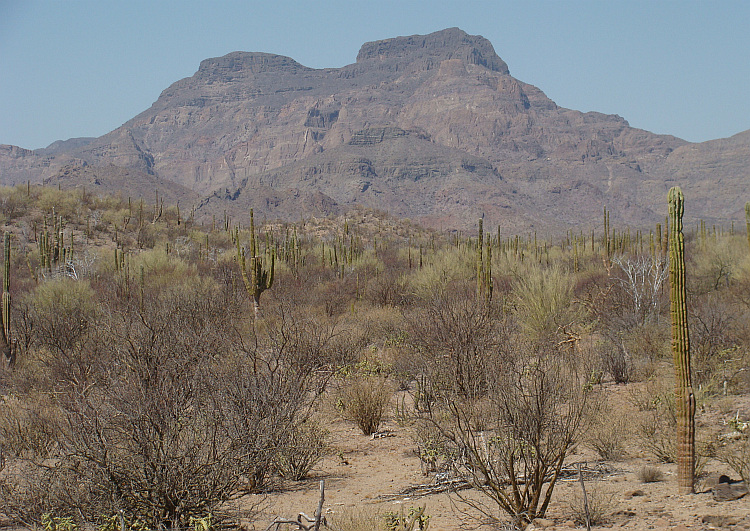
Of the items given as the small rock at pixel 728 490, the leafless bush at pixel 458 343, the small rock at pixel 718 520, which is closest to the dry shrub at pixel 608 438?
the leafless bush at pixel 458 343

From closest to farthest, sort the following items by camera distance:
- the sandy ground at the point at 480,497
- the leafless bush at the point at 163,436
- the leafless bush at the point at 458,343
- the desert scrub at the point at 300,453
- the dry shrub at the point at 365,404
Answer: the leafless bush at the point at 163,436, the sandy ground at the point at 480,497, the desert scrub at the point at 300,453, the leafless bush at the point at 458,343, the dry shrub at the point at 365,404

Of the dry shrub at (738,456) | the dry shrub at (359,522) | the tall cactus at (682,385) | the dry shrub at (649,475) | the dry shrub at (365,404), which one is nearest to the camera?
the dry shrub at (359,522)

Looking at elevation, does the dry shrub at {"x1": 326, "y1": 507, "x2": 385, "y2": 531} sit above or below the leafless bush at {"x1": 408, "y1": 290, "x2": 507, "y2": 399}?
below

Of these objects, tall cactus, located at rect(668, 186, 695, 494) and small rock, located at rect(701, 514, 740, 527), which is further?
tall cactus, located at rect(668, 186, 695, 494)

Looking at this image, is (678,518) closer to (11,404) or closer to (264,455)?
(264,455)

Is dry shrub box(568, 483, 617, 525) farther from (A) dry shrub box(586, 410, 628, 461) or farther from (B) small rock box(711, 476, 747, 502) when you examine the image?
(A) dry shrub box(586, 410, 628, 461)

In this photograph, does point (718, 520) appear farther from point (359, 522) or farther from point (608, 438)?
point (608, 438)

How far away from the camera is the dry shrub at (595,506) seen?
650 cm

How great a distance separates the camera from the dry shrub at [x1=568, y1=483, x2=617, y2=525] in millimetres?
6496

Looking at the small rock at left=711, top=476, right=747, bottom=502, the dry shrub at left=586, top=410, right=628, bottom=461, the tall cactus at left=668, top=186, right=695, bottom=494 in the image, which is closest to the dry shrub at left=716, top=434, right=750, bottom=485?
the small rock at left=711, top=476, right=747, bottom=502

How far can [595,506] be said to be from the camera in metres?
6.61

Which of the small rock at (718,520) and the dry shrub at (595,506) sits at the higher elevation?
the small rock at (718,520)

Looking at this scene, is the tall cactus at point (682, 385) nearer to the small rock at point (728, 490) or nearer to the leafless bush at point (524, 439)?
the small rock at point (728, 490)

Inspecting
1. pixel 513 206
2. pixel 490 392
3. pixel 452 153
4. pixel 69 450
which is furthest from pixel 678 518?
pixel 452 153
